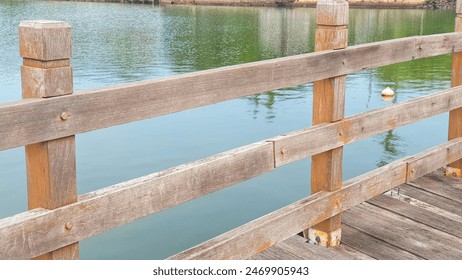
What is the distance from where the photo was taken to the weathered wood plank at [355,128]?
4254 mm

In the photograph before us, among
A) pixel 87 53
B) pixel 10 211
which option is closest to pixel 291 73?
pixel 10 211

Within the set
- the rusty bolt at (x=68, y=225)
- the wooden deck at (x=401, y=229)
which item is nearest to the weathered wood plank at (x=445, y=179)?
the wooden deck at (x=401, y=229)

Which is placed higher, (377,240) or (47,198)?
(47,198)

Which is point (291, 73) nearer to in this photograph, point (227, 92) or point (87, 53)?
point (227, 92)

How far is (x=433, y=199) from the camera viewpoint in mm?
5863

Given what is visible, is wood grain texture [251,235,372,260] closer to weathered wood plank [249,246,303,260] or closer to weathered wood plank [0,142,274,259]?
weathered wood plank [249,246,303,260]

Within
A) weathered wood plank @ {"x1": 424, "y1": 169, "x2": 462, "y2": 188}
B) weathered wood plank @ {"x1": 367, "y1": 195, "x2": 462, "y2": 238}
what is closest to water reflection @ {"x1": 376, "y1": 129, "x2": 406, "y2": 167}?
weathered wood plank @ {"x1": 424, "y1": 169, "x2": 462, "y2": 188}

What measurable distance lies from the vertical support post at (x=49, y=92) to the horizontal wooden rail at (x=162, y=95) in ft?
0.14

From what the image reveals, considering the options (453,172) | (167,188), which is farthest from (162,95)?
(453,172)

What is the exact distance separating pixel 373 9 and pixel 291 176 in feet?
229

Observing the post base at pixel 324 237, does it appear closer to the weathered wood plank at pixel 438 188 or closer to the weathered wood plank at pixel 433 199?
the weathered wood plank at pixel 433 199

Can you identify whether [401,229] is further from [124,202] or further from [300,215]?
[124,202]

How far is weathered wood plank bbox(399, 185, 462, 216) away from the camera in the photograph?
18.6 feet

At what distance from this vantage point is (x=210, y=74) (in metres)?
3.64
